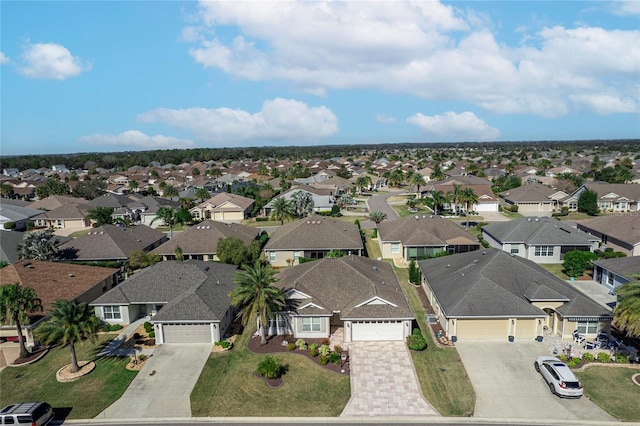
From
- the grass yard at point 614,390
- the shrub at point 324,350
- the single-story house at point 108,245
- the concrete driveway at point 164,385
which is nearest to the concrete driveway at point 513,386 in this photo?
the grass yard at point 614,390

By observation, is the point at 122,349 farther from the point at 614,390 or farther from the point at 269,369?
the point at 614,390

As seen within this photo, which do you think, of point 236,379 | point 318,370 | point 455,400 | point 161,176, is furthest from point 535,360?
point 161,176

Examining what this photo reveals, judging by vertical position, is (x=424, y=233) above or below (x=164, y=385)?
above

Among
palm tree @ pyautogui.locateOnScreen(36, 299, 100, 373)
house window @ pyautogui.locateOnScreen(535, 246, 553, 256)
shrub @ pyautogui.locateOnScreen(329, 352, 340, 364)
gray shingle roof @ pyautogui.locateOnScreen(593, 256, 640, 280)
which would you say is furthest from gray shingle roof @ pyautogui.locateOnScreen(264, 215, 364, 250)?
palm tree @ pyautogui.locateOnScreen(36, 299, 100, 373)

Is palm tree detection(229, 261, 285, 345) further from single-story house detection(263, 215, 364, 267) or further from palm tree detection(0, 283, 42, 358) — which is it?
single-story house detection(263, 215, 364, 267)

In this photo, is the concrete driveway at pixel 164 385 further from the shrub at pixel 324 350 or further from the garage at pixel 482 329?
the garage at pixel 482 329

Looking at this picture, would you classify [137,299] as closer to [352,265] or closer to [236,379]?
[236,379]

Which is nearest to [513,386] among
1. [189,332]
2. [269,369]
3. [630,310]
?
[630,310]

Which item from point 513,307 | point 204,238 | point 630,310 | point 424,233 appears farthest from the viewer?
point 204,238

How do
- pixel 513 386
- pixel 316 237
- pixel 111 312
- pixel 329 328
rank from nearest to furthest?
pixel 513 386 < pixel 329 328 < pixel 111 312 < pixel 316 237
